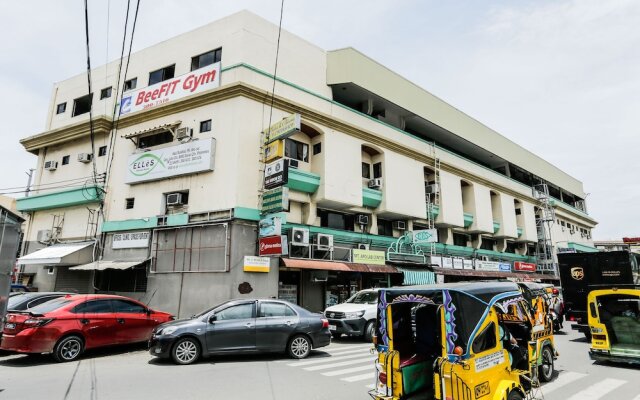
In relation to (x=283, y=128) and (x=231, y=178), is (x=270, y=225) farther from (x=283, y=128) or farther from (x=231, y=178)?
(x=283, y=128)

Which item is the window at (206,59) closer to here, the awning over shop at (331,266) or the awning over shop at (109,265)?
the awning over shop at (109,265)

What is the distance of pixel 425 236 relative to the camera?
22.9 metres

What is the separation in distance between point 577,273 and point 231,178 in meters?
14.8

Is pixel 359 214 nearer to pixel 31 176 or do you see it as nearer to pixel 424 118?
pixel 424 118

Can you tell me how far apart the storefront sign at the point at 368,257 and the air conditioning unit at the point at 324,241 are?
1702mm

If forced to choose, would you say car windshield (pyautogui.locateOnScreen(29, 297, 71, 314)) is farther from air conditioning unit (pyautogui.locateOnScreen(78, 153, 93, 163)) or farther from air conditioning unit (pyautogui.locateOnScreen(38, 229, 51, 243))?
air conditioning unit (pyautogui.locateOnScreen(38, 229, 51, 243))

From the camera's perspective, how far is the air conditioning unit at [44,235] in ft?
72.4

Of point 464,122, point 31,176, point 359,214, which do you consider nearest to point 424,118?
point 464,122

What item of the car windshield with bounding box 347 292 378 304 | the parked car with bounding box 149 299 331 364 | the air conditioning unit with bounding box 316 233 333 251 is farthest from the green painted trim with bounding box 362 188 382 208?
the parked car with bounding box 149 299 331 364

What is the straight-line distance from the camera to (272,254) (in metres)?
15.8

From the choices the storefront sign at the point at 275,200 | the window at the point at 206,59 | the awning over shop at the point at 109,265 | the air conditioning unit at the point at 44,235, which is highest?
the window at the point at 206,59

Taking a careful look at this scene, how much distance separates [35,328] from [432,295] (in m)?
9.37

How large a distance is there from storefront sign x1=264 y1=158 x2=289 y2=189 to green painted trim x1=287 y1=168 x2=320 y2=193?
1.50 m

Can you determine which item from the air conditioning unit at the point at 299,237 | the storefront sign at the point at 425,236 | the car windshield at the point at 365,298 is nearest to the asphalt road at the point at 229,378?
the car windshield at the point at 365,298
